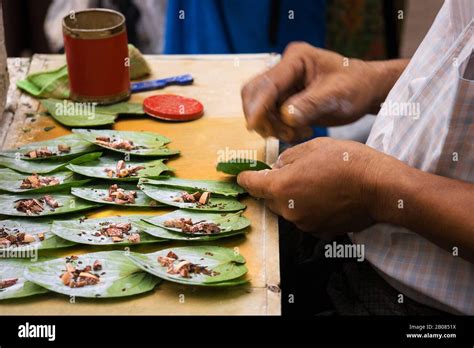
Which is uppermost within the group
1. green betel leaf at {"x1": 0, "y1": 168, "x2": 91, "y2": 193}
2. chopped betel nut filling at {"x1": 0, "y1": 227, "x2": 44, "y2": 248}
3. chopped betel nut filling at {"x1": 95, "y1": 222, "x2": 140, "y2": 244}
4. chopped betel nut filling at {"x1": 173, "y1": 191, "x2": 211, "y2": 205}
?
green betel leaf at {"x1": 0, "y1": 168, "x2": 91, "y2": 193}

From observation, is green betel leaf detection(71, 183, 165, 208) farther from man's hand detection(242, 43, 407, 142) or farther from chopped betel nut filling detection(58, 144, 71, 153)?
man's hand detection(242, 43, 407, 142)

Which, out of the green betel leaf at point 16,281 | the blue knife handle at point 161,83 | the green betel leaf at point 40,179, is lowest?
the green betel leaf at point 16,281

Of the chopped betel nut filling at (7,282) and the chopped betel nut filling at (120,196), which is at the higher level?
the chopped betel nut filling at (120,196)

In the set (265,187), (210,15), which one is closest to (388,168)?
(265,187)

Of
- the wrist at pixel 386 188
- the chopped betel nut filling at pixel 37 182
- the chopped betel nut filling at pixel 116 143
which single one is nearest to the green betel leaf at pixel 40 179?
the chopped betel nut filling at pixel 37 182

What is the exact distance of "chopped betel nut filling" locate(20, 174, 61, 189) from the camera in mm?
1471

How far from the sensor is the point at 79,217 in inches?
55.4

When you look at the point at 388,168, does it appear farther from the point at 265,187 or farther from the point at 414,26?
the point at 414,26

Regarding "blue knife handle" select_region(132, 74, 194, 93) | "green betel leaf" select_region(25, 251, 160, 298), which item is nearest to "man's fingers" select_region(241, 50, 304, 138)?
"blue knife handle" select_region(132, 74, 194, 93)

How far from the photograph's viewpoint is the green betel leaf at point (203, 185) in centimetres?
148

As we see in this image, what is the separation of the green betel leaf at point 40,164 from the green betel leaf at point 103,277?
29 cm

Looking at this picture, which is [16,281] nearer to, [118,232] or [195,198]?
[118,232]

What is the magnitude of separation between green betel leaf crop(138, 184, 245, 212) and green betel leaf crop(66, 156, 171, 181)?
0.16ft

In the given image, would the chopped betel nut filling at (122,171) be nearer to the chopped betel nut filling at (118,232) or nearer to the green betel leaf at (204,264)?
the chopped betel nut filling at (118,232)
